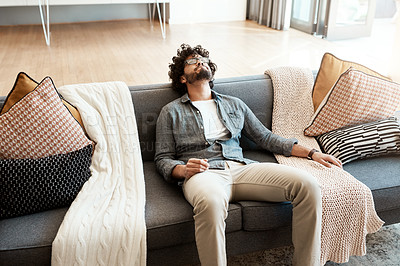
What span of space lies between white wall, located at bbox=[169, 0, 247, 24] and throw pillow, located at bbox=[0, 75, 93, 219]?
17.1 ft

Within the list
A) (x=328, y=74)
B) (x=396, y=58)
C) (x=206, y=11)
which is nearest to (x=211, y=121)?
(x=328, y=74)

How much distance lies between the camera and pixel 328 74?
2258 millimetres

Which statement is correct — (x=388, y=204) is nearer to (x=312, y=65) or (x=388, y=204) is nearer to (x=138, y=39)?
(x=312, y=65)

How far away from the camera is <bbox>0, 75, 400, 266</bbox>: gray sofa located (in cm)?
→ 152

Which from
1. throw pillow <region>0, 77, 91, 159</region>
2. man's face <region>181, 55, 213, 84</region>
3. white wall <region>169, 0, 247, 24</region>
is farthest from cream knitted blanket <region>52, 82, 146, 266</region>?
white wall <region>169, 0, 247, 24</region>

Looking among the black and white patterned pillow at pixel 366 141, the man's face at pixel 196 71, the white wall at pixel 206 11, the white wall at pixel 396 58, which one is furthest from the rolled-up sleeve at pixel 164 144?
the white wall at pixel 206 11

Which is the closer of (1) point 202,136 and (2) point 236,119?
(1) point 202,136

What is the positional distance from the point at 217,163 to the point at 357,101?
0.81 metres

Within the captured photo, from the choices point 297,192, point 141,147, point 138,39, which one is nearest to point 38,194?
point 141,147

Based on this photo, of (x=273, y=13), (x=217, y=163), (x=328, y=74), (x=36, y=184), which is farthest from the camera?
(x=273, y=13)

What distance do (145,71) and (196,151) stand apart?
8.29 feet

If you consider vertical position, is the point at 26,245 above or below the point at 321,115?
below

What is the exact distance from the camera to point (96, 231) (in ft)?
5.07

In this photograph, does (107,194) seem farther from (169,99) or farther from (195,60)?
(195,60)
